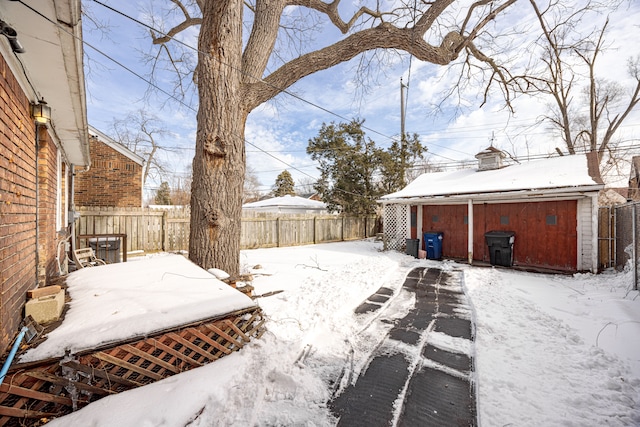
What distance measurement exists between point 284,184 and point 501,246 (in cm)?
3099

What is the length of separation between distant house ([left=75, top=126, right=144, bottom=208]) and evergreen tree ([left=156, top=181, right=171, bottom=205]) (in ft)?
73.3

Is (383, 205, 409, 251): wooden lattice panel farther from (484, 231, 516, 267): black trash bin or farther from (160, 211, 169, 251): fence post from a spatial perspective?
(160, 211, 169, 251): fence post

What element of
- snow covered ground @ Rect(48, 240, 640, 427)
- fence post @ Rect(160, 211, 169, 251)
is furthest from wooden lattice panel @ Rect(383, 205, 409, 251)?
fence post @ Rect(160, 211, 169, 251)

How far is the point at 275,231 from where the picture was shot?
12148 mm

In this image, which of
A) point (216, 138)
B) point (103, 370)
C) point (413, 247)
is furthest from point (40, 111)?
point (413, 247)

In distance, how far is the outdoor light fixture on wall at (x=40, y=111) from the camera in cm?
312

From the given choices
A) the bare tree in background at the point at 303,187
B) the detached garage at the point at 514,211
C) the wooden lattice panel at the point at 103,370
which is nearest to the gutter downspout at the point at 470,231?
the detached garage at the point at 514,211

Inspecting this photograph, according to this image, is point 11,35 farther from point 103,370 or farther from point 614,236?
point 614,236

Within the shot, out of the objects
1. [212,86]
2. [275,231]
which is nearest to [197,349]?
[212,86]

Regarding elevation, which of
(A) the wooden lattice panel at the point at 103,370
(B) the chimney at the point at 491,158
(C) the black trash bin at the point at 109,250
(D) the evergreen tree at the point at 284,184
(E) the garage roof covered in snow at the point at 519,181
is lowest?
(A) the wooden lattice panel at the point at 103,370

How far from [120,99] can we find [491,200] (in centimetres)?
1146

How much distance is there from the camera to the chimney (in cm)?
1036

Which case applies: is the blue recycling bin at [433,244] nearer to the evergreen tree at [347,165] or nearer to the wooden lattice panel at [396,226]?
the wooden lattice panel at [396,226]

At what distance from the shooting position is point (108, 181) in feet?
32.9
